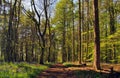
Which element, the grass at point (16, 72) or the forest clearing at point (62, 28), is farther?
the forest clearing at point (62, 28)

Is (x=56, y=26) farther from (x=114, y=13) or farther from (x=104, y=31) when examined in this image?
(x=114, y=13)

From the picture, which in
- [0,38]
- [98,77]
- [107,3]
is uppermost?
[107,3]

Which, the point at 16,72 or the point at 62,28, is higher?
the point at 62,28

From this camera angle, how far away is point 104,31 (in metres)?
47.2

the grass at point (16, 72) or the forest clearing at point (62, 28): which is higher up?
the forest clearing at point (62, 28)

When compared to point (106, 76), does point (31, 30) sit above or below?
above

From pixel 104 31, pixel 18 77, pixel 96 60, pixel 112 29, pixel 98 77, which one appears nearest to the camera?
pixel 18 77

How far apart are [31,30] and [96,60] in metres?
40.2

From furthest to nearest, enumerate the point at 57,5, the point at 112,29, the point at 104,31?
1. the point at 57,5
2. the point at 104,31
3. the point at 112,29

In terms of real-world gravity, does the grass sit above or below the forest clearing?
below

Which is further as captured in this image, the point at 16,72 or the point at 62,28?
the point at 62,28

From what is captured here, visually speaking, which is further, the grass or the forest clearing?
the forest clearing

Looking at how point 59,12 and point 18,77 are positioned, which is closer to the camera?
point 18,77

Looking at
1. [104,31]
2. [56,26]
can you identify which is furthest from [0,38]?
[104,31]
